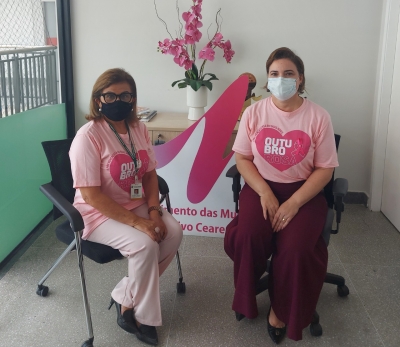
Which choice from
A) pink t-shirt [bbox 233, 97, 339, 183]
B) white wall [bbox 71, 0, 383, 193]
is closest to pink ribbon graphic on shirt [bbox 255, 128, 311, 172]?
pink t-shirt [bbox 233, 97, 339, 183]

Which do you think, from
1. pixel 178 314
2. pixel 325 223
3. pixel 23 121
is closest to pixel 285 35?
pixel 325 223

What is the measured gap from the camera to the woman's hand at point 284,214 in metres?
1.99

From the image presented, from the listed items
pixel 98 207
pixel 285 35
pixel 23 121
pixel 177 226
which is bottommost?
pixel 177 226

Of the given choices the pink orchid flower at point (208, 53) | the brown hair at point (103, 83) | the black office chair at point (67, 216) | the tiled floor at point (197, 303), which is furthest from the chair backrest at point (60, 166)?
the pink orchid flower at point (208, 53)

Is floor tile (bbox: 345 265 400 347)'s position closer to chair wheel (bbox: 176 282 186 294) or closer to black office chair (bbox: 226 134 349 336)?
black office chair (bbox: 226 134 349 336)

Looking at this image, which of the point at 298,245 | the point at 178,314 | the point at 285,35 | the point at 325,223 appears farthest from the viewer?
the point at 285,35

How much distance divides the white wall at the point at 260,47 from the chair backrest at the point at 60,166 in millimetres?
1420

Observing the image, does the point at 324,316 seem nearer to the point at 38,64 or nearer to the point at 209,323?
the point at 209,323

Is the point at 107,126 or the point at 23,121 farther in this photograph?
the point at 23,121

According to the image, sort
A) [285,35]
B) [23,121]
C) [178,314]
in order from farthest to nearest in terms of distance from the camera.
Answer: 1. [285,35]
2. [23,121]
3. [178,314]

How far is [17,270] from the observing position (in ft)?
8.27

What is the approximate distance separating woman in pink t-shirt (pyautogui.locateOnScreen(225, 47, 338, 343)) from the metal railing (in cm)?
146

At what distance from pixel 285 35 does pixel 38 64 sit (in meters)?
1.86

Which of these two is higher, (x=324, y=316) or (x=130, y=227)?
(x=130, y=227)
